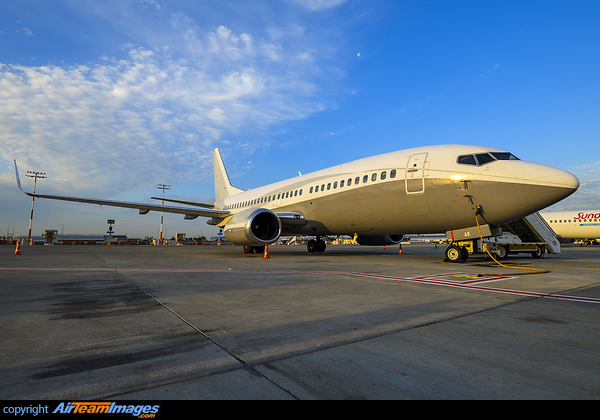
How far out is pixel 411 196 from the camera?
10461mm

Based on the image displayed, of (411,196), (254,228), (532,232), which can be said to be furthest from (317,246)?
(532,232)

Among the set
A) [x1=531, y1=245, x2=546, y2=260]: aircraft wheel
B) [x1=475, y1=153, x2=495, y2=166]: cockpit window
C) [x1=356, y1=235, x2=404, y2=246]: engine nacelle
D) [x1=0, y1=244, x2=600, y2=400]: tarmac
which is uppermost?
[x1=475, y1=153, x2=495, y2=166]: cockpit window

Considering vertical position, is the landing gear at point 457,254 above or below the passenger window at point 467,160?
below

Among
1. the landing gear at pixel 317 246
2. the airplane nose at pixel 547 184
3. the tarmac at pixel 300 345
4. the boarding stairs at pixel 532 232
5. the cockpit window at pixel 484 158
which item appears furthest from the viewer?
the landing gear at pixel 317 246

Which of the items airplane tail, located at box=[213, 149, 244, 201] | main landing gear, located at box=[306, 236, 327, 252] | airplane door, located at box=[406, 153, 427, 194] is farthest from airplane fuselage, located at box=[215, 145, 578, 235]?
airplane tail, located at box=[213, 149, 244, 201]

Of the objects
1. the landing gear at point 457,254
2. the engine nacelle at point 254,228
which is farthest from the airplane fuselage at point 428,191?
the engine nacelle at point 254,228

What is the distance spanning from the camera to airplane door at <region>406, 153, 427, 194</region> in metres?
10.3

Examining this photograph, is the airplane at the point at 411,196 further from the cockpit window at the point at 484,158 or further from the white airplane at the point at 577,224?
the white airplane at the point at 577,224

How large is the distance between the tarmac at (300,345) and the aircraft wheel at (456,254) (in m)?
5.63

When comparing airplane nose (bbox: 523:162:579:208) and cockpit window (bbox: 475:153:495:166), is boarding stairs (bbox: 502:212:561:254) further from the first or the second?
cockpit window (bbox: 475:153:495:166)

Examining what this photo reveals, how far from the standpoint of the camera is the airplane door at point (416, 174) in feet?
33.6

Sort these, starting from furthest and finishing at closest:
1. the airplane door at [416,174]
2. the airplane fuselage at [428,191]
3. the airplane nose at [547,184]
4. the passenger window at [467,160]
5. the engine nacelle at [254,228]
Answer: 1. the engine nacelle at [254,228]
2. the airplane door at [416,174]
3. the passenger window at [467,160]
4. the airplane fuselage at [428,191]
5. the airplane nose at [547,184]

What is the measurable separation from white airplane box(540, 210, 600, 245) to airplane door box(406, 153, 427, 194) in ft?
105

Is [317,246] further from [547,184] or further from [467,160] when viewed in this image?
[547,184]
